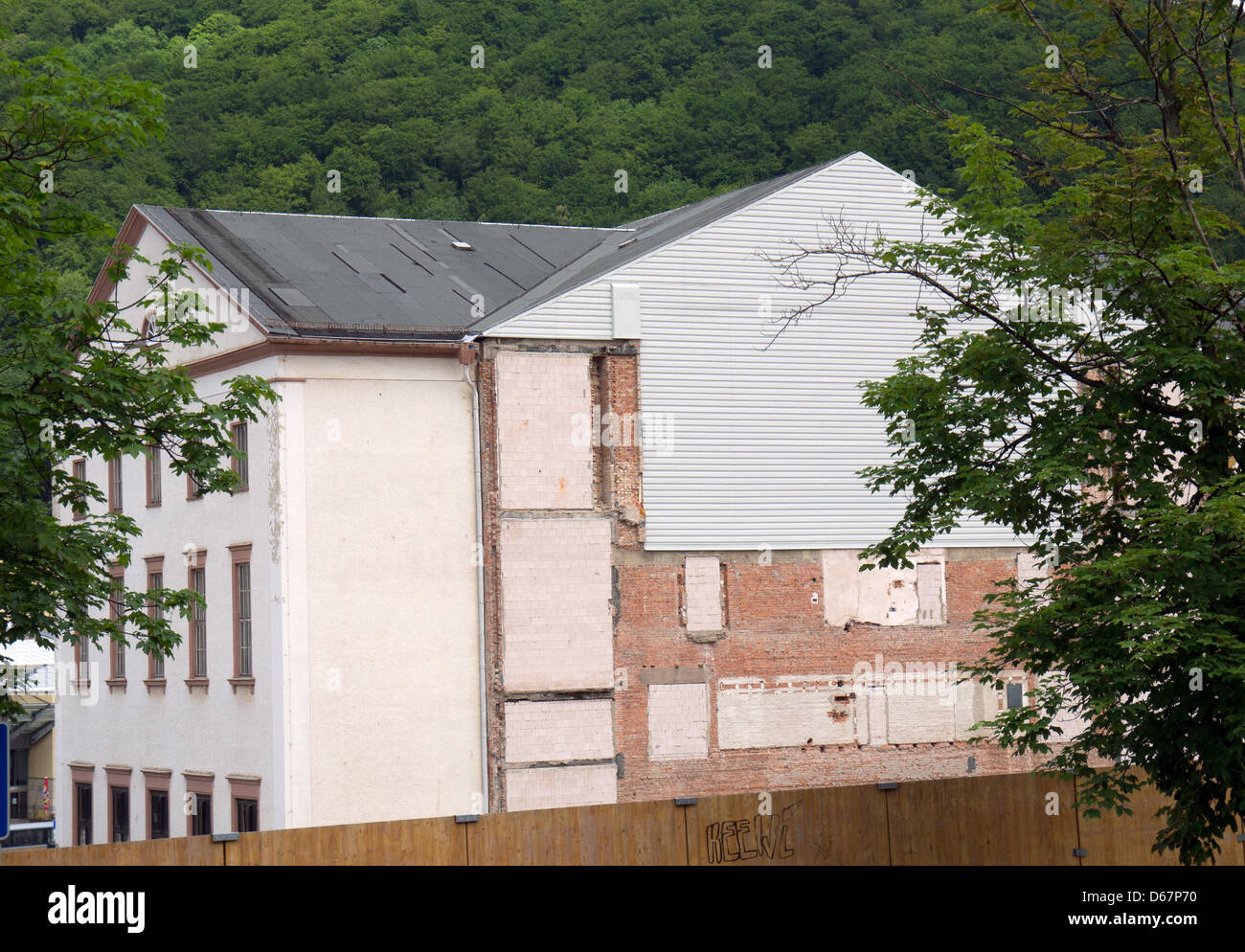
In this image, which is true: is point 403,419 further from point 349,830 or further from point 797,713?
point 349,830

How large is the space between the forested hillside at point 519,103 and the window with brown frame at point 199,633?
931 inches

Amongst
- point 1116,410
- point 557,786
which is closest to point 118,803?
point 557,786

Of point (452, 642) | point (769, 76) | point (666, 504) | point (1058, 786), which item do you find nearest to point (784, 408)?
point (666, 504)

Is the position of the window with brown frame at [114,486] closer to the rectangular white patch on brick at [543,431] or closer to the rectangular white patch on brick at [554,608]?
the rectangular white patch on brick at [543,431]

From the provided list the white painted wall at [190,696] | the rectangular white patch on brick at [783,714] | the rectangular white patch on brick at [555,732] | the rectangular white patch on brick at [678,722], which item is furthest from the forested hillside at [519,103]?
the rectangular white patch on brick at [555,732]

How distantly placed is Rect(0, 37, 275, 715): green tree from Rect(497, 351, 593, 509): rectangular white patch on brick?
10063 millimetres

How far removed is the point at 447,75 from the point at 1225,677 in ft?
185

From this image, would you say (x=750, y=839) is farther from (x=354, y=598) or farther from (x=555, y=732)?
(x=354, y=598)

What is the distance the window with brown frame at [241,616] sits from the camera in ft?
97.3

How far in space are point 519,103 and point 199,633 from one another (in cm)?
3541

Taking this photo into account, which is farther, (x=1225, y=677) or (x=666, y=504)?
(x=666, y=504)

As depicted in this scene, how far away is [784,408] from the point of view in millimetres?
31172

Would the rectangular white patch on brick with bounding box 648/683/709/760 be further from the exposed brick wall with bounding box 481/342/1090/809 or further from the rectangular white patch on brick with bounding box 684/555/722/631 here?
the rectangular white patch on brick with bounding box 684/555/722/631

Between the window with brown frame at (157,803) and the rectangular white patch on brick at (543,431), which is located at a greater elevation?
the rectangular white patch on brick at (543,431)
